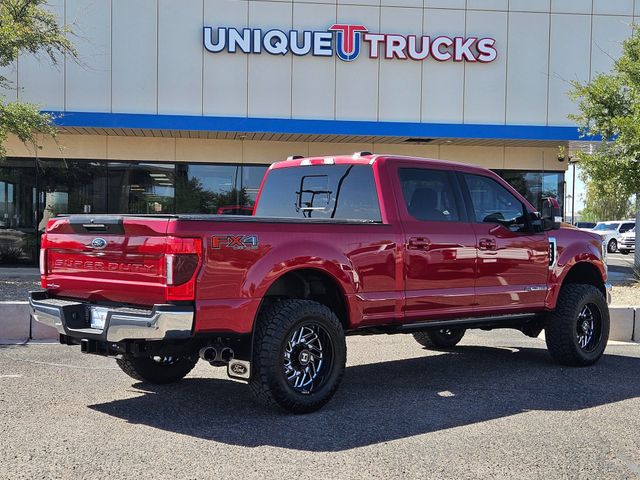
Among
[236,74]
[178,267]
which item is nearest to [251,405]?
[178,267]

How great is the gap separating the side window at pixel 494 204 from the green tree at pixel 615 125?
6500mm

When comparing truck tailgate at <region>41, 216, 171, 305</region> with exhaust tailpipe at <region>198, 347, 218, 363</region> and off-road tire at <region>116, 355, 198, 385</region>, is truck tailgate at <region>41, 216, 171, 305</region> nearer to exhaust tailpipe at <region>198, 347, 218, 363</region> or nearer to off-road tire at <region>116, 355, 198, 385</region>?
exhaust tailpipe at <region>198, 347, 218, 363</region>

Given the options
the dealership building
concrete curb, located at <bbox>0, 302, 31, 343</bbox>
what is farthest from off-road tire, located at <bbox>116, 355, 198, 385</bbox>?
the dealership building

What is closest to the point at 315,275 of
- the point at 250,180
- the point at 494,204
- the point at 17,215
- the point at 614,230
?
the point at 494,204

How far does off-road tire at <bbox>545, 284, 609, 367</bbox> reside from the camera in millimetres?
7457

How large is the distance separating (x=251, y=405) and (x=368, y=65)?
12.8 metres

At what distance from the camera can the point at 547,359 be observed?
319 inches

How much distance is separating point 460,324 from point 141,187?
40.9 feet

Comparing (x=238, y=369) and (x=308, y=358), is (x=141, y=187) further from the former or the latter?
(x=238, y=369)

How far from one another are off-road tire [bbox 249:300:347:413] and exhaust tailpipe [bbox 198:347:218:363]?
30 cm

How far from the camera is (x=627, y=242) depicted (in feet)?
111

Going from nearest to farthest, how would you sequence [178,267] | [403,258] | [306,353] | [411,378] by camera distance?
[178,267] < [306,353] < [403,258] < [411,378]

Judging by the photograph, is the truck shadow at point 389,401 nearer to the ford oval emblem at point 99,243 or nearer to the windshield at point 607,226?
the ford oval emblem at point 99,243

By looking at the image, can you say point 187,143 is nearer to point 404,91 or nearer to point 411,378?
point 404,91
